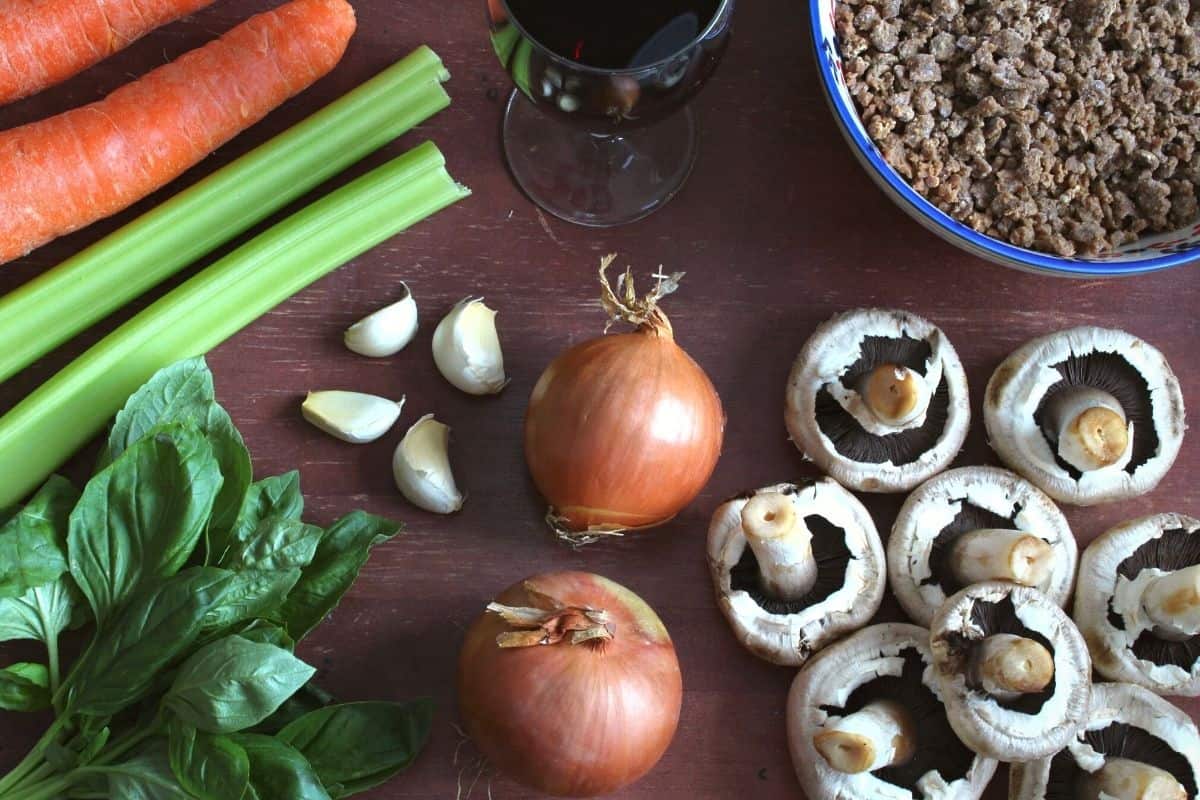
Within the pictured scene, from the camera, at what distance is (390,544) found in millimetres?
1215

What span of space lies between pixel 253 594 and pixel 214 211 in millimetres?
432

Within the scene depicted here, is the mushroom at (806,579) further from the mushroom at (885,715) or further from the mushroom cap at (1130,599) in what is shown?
the mushroom cap at (1130,599)

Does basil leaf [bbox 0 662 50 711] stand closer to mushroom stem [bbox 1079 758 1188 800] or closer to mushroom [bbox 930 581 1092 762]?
mushroom [bbox 930 581 1092 762]

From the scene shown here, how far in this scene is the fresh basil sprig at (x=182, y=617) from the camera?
100 centimetres

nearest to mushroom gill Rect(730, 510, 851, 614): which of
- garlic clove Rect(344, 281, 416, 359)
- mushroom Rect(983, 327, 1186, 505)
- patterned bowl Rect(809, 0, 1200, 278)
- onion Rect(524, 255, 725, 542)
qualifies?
onion Rect(524, 255, 725, 542)

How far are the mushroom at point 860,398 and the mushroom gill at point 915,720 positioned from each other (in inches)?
7.5

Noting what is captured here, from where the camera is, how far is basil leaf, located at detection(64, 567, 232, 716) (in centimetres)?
101

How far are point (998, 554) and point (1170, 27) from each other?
0.56 m

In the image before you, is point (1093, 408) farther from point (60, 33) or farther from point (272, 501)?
point (60, 33)

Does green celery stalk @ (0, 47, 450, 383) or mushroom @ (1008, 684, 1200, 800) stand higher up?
green celery stalk @ (0, 47, 450, 383)

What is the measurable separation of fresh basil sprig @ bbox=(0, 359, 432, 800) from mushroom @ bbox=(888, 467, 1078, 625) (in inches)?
19.7

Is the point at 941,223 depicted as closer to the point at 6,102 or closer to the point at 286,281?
the point at 286,281

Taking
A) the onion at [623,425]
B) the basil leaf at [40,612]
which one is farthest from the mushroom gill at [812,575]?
the basil leaf at [40,612]

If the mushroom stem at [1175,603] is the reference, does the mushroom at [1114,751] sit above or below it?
below
